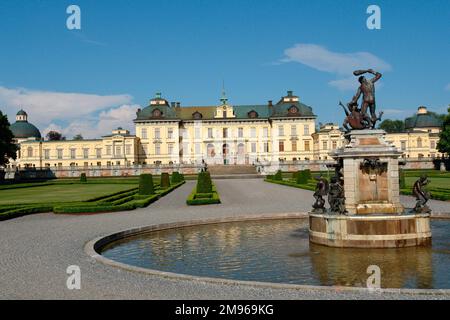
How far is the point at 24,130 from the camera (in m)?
86.4

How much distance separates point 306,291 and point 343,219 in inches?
182

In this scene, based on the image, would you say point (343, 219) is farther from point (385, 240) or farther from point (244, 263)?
point (244, 263)

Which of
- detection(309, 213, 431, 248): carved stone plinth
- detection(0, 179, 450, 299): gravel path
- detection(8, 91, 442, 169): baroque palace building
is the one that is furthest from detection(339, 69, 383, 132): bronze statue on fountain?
detection(8, 91, 442, 169): baroque palace building

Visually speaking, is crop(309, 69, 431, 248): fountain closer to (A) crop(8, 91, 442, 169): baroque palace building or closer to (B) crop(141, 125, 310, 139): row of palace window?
(A) crop(8, 91, 442, 169): baroque palace building

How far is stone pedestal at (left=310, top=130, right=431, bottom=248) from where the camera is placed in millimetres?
11070

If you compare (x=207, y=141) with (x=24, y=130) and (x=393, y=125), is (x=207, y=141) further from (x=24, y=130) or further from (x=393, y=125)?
(x=393, y=125)

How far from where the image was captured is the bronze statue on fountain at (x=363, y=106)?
1238cm

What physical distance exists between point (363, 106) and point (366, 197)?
8.06 feet

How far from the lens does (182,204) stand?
2341 cm

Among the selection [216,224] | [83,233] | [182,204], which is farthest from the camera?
[182,204]

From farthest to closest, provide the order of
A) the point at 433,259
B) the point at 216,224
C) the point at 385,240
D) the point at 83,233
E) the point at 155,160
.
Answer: the point at 155,160 → the point at 216,224 → the point at 83,233 → the point at 385,240 → the point at 433,259

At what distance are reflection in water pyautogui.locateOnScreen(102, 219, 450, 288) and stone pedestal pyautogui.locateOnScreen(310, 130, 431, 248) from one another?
352mm

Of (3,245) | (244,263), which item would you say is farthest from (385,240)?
(3,245)

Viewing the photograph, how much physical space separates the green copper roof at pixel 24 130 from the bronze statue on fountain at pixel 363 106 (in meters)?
83.4
